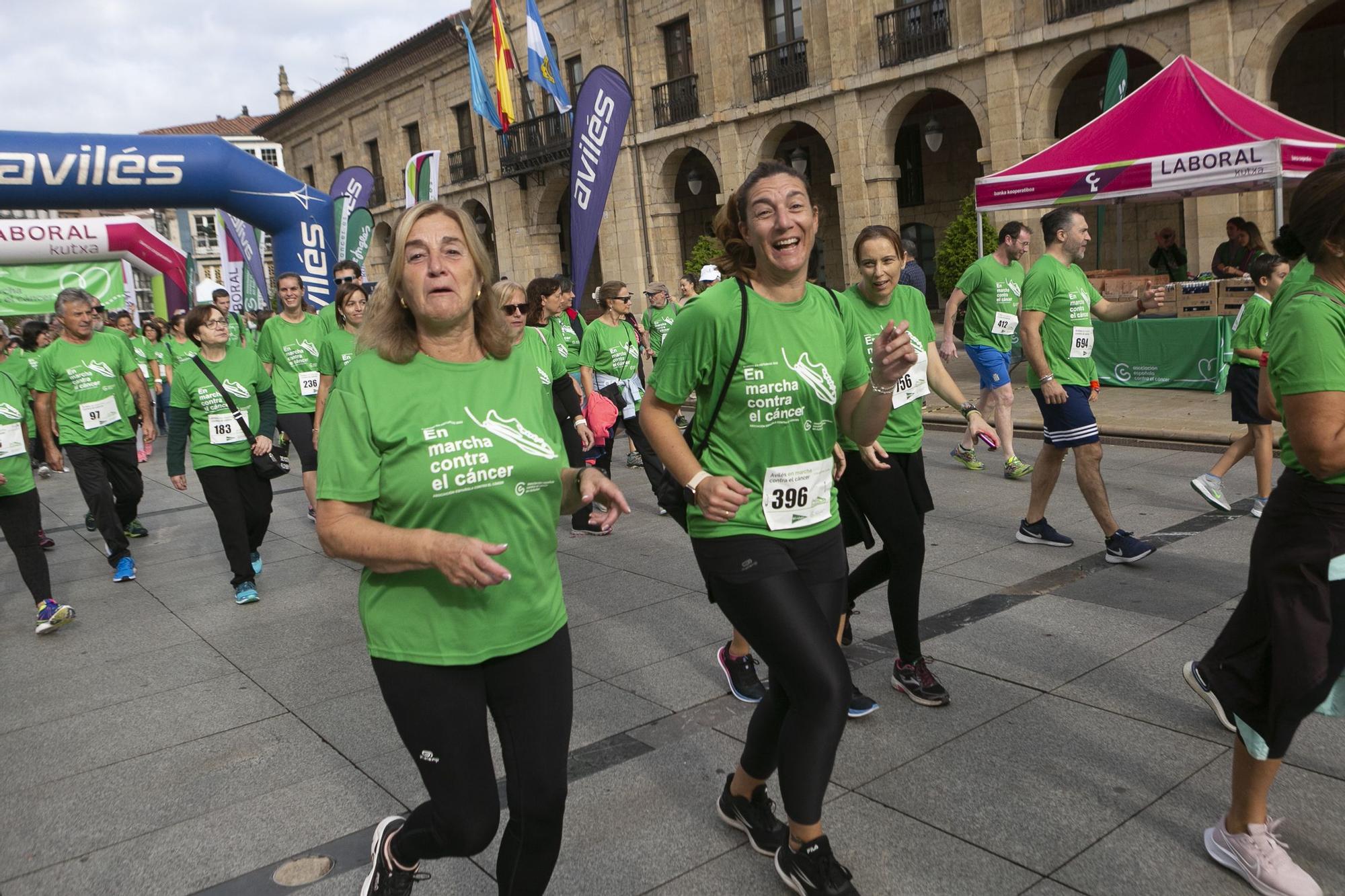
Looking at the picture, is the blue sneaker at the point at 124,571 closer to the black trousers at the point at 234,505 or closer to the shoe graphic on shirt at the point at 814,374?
the black trousers at the point at 234,505

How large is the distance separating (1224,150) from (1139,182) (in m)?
0.87

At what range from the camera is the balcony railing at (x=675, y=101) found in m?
24.3

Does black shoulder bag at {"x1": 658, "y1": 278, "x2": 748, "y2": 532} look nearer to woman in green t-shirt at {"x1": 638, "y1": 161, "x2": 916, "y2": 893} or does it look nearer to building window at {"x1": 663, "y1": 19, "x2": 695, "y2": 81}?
woman in green t-shirt at {"x1": 638, "y1": 161, "x2": 916, "y2": 893}

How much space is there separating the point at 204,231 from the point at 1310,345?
85428mm

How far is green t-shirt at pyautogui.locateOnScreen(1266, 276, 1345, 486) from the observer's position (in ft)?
8.39

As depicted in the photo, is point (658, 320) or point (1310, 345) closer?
point (1310, 345)

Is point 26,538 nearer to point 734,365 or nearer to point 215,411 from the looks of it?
point 215,411

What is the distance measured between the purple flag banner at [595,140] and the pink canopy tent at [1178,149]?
5197 mm

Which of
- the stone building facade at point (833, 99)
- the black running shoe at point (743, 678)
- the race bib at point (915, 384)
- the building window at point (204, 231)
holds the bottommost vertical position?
the black running shoe at point (743, 678)

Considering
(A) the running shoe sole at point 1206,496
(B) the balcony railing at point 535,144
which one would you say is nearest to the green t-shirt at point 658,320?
(A) the running shoe sole at point 1206,496

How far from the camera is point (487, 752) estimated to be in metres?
2.41

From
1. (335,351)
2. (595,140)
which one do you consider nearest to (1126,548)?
(335,351)

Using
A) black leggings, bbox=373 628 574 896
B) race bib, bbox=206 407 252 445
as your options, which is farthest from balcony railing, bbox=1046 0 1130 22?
black leggings, bbox=373 628 574 896

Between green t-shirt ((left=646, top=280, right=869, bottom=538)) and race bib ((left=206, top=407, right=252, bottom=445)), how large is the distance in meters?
4.55
